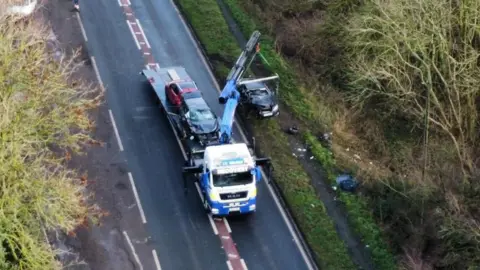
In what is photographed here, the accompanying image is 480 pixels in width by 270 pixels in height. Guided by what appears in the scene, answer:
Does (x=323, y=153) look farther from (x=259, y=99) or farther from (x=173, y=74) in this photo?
(x=173, y=74)

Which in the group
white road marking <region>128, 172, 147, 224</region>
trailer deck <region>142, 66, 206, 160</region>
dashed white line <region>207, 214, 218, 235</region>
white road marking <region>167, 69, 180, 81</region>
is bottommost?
dashed white line <region>207, 214, 218, 235</region>

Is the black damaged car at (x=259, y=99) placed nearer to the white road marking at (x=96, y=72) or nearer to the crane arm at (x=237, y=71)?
the crane arm at (x=237, y=71)

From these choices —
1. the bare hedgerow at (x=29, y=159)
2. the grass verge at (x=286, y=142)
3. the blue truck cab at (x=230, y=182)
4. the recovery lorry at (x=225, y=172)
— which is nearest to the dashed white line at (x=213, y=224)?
the recovery lorry at (x=225, y=172)

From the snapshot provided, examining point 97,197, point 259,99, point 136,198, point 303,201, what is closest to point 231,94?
point 259,99

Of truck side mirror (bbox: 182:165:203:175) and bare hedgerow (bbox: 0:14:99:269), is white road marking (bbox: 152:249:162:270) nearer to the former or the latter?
bare hedgerow (bbox: 0:14:99:269)

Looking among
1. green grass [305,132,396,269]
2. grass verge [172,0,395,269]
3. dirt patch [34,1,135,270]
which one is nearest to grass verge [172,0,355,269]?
grass verge [172,0,395,269]

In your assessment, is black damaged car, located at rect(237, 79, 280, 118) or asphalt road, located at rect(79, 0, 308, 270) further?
black damaged car, located at rect(237, 79, 280, 118)
